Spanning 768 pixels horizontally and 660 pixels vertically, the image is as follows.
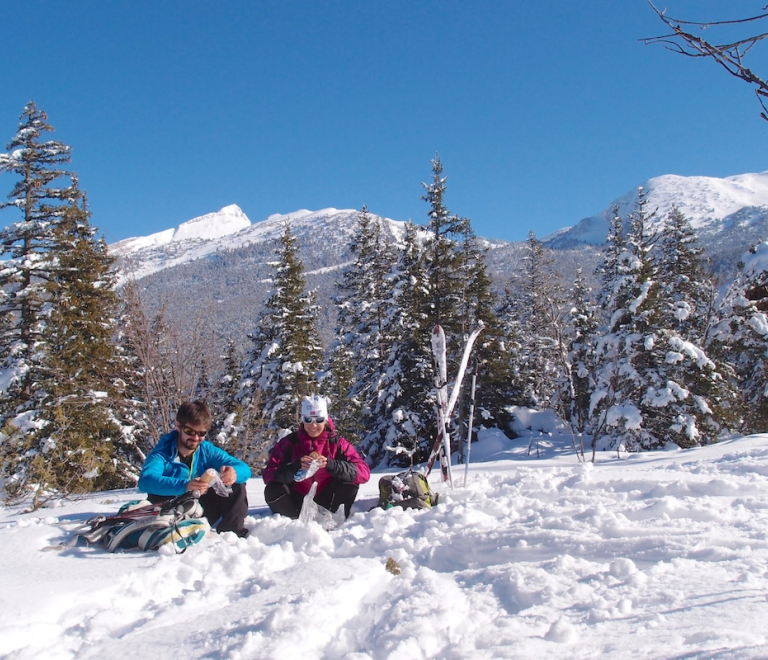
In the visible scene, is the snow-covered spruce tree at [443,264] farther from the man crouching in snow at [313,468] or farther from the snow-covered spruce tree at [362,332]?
the man crouching in snow at [313,468]

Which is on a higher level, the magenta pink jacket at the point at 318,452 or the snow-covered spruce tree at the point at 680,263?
the snow-covered spruce tree at the point at 680,263

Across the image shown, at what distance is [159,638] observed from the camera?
251 cm

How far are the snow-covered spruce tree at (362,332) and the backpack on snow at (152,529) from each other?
13.5m

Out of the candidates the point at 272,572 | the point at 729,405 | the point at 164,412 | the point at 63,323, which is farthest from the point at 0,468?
the point at 729,405

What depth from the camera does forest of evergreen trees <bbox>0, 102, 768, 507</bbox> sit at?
1040cm

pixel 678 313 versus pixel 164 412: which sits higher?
pixel 678 313

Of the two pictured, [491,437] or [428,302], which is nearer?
[428,302]

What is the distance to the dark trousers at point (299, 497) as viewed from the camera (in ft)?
15.8

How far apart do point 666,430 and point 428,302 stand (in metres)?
8.86

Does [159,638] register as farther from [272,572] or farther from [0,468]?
[0,468]

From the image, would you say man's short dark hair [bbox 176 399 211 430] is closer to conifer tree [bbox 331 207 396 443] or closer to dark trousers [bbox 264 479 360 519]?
dark trousers [bbox 264 479 360 519]

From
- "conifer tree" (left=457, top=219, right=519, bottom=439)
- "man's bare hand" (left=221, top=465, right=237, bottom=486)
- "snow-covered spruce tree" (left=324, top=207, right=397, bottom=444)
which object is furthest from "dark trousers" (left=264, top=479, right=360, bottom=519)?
"conifer tree" (left=457, top=219, right=519, bottom=439)

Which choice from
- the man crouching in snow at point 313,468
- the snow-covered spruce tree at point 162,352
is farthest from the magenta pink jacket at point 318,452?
the snow-covered spruce tree at point 162,352

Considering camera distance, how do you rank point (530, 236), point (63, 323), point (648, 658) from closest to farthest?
point (648, 658)
point (63, 323)
point (530, 236)
